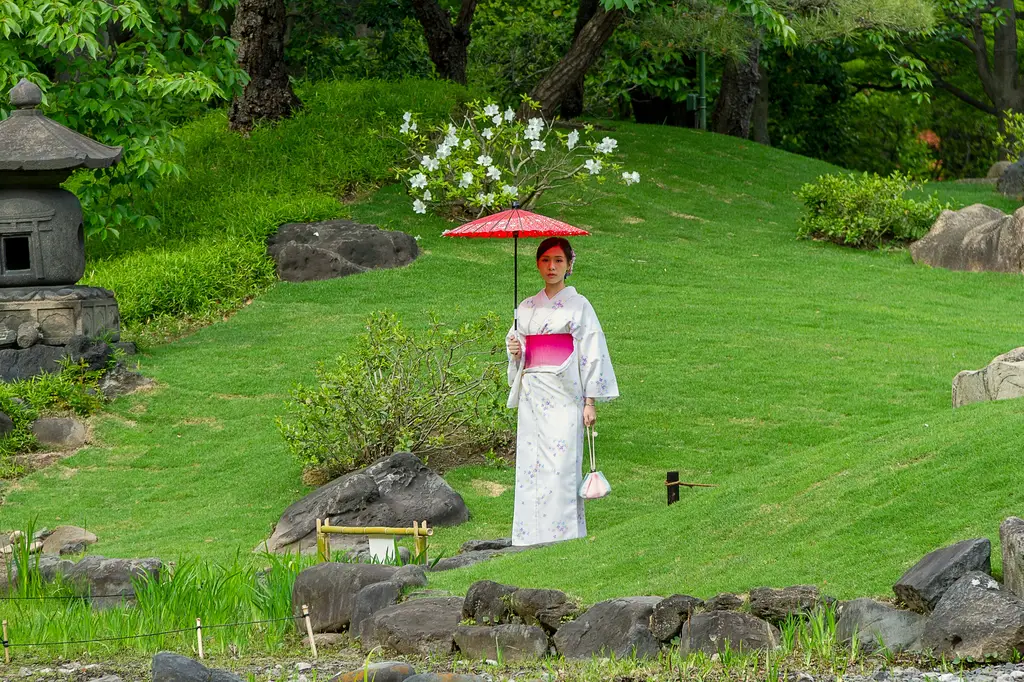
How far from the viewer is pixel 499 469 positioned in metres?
11.1

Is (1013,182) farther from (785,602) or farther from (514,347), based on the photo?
(785,602)

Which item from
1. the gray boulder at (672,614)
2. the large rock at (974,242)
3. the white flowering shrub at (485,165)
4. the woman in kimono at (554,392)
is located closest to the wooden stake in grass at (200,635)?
the gray boulder at (672,614)

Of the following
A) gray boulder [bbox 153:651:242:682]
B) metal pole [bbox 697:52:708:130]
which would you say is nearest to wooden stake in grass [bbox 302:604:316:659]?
gray boulder [bbox 153:651:242:682]

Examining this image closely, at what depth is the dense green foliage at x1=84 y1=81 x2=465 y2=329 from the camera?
55.4 feet

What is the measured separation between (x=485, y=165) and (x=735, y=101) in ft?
34.7

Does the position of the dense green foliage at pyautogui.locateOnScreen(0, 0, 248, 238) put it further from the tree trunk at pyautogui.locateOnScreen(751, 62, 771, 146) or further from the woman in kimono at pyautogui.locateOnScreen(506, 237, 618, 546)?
the tree trunk at pyautogui.locateOnScreen(751, 62, 771, 146)

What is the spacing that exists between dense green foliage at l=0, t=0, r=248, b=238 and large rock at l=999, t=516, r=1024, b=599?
37.0 ft

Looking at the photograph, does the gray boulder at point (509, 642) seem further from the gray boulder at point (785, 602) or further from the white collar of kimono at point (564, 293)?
the white collar of kimono at point (564, 293)

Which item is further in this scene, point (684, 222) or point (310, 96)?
point (310, 96)

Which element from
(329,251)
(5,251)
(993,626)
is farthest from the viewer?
(329,251)

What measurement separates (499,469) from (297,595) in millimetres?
4601

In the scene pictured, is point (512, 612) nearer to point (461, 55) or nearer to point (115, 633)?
point (115, 633)

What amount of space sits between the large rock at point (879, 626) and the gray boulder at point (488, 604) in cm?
141

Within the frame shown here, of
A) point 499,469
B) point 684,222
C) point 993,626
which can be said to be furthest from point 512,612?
point 684,222
